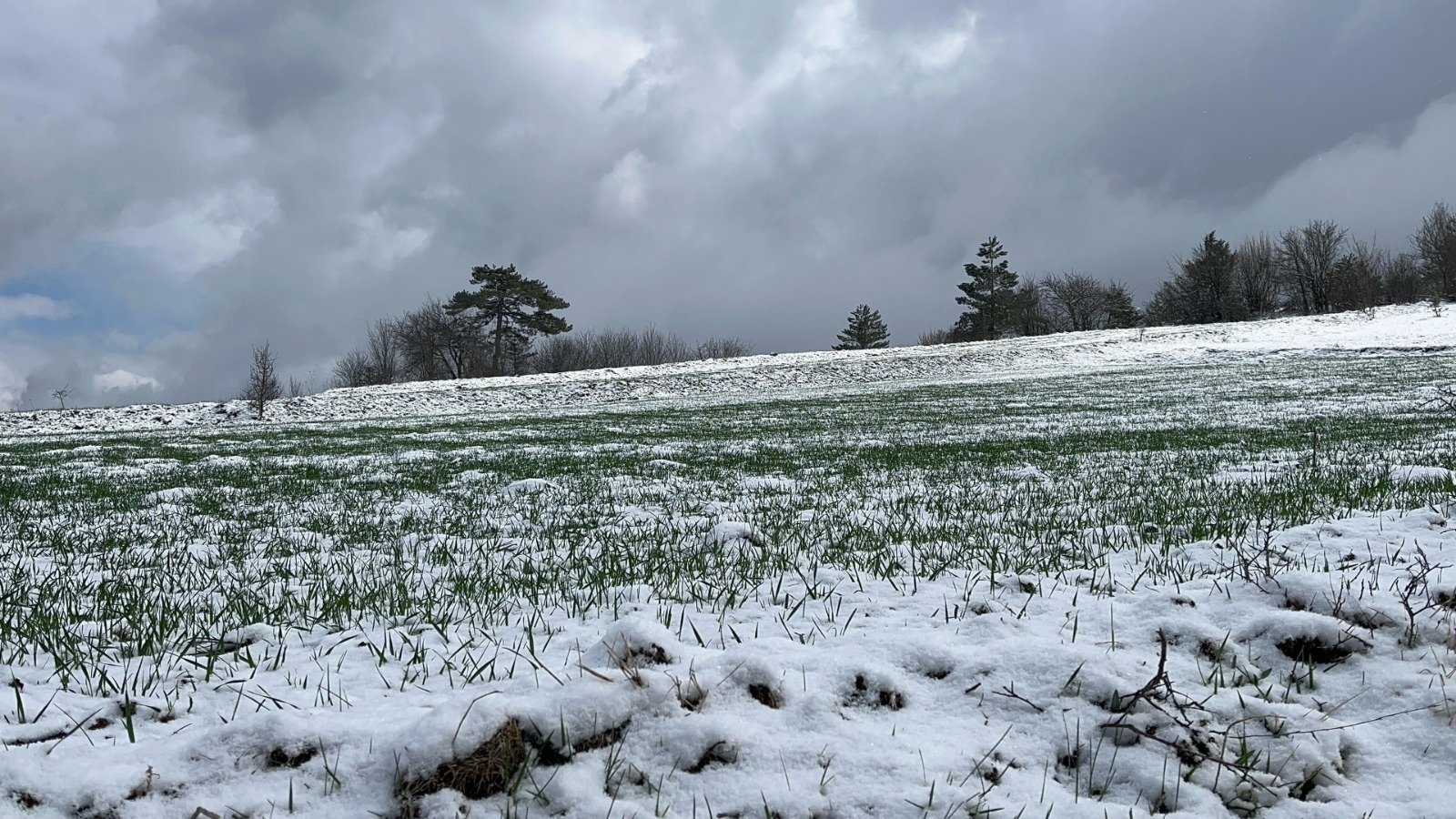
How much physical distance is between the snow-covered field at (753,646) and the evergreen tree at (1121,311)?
214 ft

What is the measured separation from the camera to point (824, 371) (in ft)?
140

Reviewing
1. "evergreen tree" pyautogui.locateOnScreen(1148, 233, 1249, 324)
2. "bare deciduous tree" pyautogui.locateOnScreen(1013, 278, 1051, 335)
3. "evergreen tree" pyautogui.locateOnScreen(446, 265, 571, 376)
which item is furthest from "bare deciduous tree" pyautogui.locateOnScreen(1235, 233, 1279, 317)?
"evergreen tree" pyautogui.locateOnScreen(446, 265, 571, 376)

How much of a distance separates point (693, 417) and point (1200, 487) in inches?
622

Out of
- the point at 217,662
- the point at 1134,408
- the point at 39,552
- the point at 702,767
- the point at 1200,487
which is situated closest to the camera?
the point at 702,767

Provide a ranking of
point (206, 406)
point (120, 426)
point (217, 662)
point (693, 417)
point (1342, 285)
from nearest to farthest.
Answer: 1. point (217, 662)
2. point (693, 417)
3. point (120, 426)
4. point (206, 406)
5. point (1342, 285)

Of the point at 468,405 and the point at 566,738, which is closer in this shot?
the point at 566,738

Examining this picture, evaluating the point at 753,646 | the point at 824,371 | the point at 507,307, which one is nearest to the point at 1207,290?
the point at 824,371

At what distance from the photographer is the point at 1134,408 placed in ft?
59.0

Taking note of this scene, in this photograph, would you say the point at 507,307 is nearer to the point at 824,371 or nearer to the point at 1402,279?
the point at 824,371

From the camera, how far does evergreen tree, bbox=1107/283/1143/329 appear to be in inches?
2618

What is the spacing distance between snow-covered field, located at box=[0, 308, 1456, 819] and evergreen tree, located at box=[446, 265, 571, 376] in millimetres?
46975

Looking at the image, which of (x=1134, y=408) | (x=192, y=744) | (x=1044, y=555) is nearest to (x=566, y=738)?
(x=192, y=744)

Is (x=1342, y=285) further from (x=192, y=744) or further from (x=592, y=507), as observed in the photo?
(x=192, y=744)

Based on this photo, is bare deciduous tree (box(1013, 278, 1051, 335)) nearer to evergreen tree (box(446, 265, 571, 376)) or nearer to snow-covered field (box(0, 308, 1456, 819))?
evergreen tree (box(446, 265, 571, 376))
